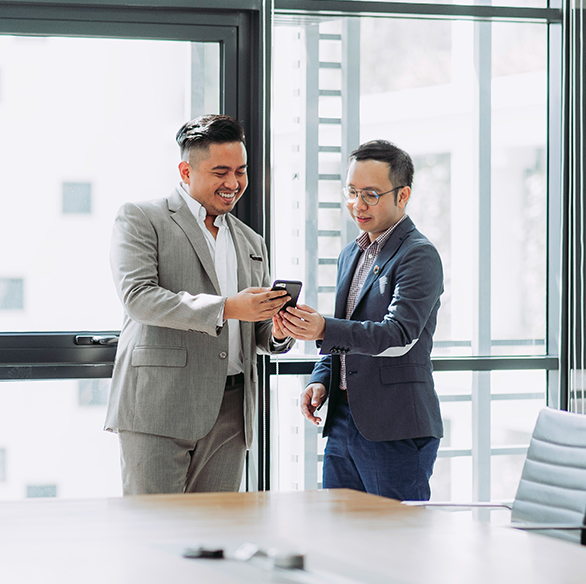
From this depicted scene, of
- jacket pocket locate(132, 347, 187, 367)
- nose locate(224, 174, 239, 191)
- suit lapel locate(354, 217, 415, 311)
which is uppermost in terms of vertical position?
nose locate(224, 174, 239, 191)

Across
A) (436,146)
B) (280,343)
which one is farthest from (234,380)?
(436,146)

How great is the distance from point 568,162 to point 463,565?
8.95 feet

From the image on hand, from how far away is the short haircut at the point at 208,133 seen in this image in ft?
9.07

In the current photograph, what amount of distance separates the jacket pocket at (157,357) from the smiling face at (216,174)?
0.58 m

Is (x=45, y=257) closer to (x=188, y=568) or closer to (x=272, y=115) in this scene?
(x=272, y=115)

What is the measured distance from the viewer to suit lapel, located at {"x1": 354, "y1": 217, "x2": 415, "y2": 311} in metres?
2.77

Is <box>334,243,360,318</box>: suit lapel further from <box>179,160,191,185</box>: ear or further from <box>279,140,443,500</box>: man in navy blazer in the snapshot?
<box>179,160,191,185</box>: ear

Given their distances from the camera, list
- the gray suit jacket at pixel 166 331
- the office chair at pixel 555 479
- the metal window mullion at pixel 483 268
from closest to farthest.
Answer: the office chair at pixel 555 479 → the gray suit jacket at pixel 166 331 → the metal window mullion at pixel 483 268

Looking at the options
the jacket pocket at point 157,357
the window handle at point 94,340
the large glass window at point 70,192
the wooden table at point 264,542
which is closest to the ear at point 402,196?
the jacket pocket at point 157,357

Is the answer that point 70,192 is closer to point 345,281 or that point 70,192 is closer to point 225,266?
point 225,266

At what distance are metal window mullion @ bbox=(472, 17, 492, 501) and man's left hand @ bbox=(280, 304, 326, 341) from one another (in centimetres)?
133

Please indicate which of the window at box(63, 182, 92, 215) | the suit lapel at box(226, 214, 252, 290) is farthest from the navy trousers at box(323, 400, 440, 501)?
the window at box(63, 182, 92, 215)

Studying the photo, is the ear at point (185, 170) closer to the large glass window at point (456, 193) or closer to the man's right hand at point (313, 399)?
the large glass window at point (456, 193)

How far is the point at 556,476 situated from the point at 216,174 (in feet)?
5.19
